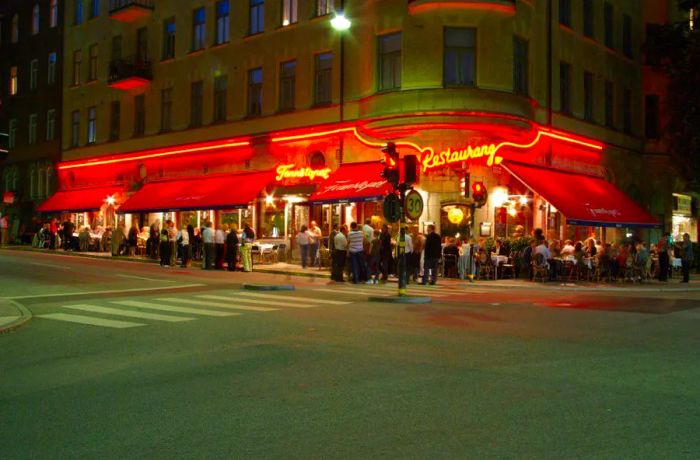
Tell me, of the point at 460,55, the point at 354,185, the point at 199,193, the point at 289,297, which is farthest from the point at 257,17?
the point at 289,297

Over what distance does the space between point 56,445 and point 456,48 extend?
22.8 m

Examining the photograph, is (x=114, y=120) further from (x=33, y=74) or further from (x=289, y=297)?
(x=289, y=297)

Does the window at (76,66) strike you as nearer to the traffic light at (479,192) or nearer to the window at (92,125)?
the window at (92,125)

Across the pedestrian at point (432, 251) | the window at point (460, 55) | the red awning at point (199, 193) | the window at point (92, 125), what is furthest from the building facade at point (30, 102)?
the pedestrian at point (432, 251)

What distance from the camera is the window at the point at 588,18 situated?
32.3 m

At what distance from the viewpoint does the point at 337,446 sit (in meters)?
5.53

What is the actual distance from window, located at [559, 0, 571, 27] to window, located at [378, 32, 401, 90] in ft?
27.1

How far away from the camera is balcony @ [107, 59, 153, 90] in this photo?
36844mm

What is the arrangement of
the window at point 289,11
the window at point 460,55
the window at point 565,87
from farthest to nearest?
the window at point 289,11 → the window at point 565,87 → the window at point 460,55

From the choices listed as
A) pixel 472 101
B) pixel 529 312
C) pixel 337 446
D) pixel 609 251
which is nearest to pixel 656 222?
pixel 609 251

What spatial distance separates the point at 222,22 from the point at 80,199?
13547mm

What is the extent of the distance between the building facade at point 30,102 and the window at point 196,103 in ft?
40.5

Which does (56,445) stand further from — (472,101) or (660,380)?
(472,101)

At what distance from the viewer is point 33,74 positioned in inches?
1802
